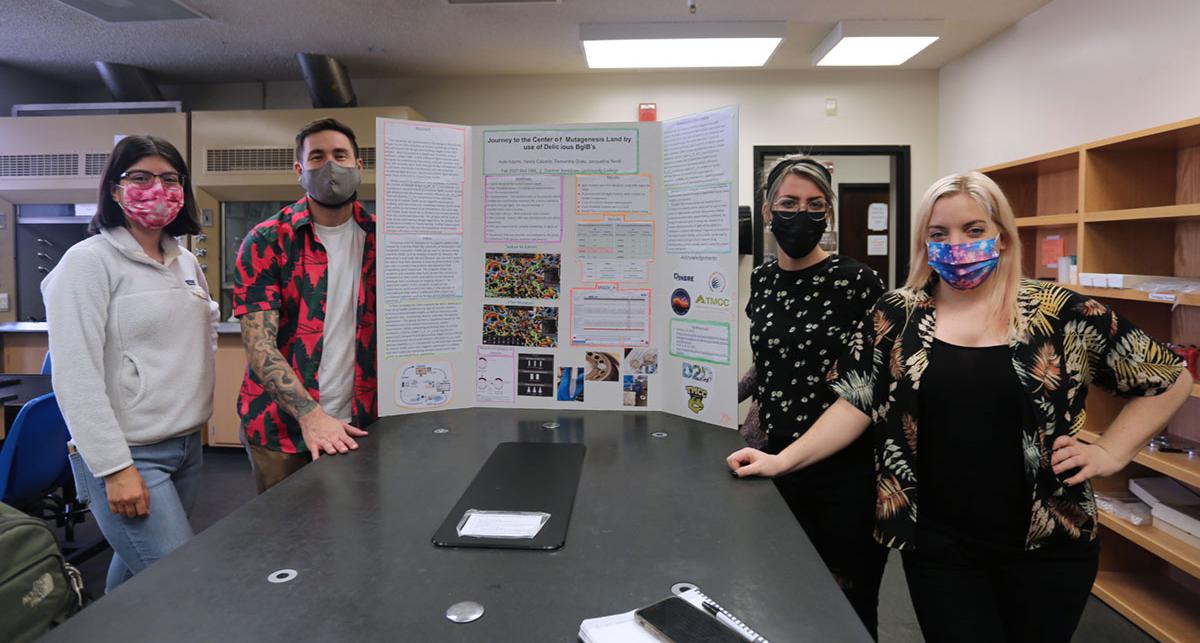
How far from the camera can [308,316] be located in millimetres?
1831

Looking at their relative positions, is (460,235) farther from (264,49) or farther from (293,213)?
(264,49)

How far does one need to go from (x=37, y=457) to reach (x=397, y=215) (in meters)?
1.78

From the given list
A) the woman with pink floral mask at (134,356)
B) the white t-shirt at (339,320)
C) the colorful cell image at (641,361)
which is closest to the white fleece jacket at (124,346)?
the woman with pink floral mask at (134,356)

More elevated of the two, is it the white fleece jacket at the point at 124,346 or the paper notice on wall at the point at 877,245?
the paper notice on wall at the point at 877,245

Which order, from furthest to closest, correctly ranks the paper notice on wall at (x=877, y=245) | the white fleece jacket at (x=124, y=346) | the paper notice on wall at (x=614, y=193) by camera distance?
the paper notice on wall at (x=877, y=245)
the paper notice on wall at (x=614, y=193)
the white fleece jacket at (x=124, y=346)

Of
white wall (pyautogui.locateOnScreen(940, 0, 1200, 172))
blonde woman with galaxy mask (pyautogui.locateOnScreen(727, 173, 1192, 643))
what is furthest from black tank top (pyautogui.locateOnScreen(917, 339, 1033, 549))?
white wall (pyautogui.locateOnScreen(940, 0, 1200, 172))

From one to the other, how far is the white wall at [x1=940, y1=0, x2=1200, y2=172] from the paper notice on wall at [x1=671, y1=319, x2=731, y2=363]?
2.48 metres

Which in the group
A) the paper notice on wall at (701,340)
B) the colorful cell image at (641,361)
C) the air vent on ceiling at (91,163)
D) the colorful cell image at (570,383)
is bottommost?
the colorful cell image at (570,383)

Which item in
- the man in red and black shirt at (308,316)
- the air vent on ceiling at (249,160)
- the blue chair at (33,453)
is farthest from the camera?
the air vent on ceiling at (249,160)

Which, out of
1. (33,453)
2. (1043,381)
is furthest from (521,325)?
(33,453)

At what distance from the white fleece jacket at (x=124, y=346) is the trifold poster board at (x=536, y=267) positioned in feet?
1.62

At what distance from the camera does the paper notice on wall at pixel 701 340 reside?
1815 mm

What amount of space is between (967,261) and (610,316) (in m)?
0.99

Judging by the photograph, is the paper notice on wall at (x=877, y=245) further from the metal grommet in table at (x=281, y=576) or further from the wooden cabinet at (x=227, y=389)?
the metal grommet in table at (x=281, y=576)
